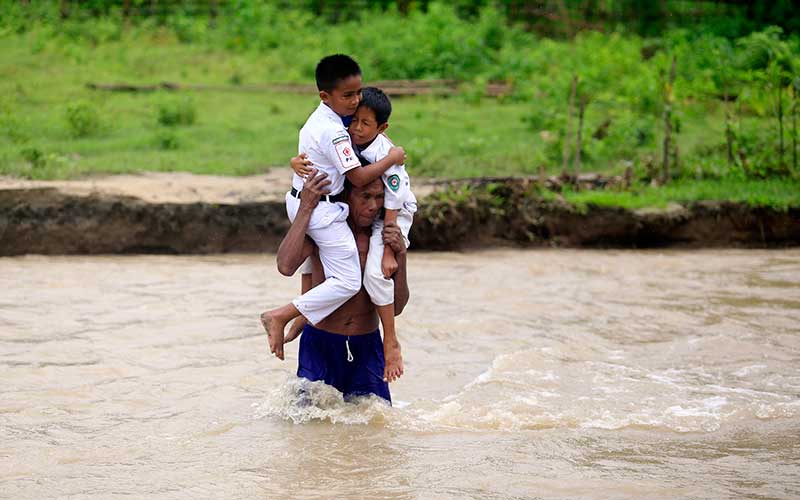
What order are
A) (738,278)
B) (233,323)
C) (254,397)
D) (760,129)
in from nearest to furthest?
(254,397), (233,323), (738,278), (760,129)

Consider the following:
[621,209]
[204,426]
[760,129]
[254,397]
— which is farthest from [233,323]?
[760,129]

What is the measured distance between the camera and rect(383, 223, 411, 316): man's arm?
5090 millimetres

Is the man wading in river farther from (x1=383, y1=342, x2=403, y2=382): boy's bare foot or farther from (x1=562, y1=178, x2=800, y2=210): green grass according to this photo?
(x1=562, y1=178, x2=800, y2=210): green grass

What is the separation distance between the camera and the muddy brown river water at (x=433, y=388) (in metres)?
4.91

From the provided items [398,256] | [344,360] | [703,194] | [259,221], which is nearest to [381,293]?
[398,256]

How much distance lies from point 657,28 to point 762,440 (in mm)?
13411

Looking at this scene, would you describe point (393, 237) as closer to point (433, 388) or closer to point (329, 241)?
point (329, 241)

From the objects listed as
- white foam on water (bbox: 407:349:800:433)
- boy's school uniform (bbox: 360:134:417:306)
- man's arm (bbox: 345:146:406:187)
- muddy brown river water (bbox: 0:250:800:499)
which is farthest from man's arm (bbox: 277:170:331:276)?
white foam on water (bbox: 407:349:800:433)

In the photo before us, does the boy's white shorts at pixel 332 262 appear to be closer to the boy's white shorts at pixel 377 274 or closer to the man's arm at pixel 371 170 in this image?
the boy's white shorts at pixel 377 274

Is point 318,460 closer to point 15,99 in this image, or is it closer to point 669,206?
point 669,206

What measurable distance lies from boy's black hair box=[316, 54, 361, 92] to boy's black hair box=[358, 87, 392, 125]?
0.40 ft

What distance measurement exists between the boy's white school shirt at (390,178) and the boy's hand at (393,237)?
0.30 feet

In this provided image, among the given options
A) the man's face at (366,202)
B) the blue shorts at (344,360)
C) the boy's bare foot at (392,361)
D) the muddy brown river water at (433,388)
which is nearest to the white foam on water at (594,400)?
the muddy brown river water at (433,388)

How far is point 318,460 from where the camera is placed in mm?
5133
